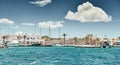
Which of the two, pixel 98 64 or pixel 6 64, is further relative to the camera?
pixel 98 64

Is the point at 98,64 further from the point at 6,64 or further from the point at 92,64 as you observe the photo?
the point at 6,64

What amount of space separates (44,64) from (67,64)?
187 inches

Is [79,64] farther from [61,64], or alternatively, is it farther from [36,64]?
[36,64]

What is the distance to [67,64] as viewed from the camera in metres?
63.9

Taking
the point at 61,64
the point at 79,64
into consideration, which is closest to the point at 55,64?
the point at 61,64

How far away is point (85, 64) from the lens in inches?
2594

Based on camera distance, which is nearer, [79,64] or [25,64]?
[25,64]

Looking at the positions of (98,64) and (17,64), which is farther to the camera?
(98,64)

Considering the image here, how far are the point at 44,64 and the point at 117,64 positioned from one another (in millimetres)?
15135

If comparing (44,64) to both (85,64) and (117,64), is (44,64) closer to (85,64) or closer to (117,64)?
(85,64)

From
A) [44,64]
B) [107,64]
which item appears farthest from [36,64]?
[107,64]

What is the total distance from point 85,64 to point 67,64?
14.0ft

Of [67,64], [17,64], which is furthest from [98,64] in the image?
[17,64]

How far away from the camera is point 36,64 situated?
6222 cm
